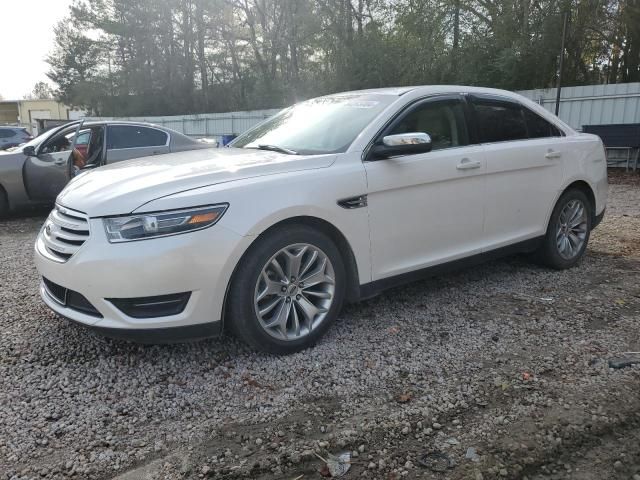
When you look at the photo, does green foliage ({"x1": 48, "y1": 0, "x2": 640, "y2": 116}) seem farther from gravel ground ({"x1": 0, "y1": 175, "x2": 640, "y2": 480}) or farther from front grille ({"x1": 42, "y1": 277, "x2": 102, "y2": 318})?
front grille ({"x1": 42, "y1": 277, "x2": 102, "y2": 318})

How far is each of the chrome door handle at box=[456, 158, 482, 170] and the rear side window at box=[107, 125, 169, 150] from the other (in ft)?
19.4

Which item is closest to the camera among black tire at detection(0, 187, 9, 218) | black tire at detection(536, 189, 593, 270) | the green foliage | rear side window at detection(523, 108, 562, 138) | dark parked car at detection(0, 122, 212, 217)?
rear side window at detection(523, 108, 562, 138)

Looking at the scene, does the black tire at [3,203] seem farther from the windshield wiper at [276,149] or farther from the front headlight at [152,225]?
the front headlight at [152,225]

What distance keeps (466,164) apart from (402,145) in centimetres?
82

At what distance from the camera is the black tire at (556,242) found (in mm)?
4977

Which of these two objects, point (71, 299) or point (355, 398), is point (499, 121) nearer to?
point (355, 398)

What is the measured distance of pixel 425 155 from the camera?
390 centimetres

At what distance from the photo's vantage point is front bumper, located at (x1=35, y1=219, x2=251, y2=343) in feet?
9.41

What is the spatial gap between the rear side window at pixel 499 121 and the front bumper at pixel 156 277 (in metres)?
2.42

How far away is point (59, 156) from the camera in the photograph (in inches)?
318

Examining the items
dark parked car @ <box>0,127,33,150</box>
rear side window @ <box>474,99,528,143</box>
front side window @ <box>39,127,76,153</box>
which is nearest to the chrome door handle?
rear side window @ <box>474,99,528,143</box>

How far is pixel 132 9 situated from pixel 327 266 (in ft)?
124

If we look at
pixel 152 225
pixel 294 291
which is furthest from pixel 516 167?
pixel 152 225

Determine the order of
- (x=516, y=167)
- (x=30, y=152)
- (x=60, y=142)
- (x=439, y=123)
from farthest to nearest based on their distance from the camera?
1. (x=60, y=142)
2. (x=30, y=152)
3. (x=516, y=167)
4. (x=439, y=123)
